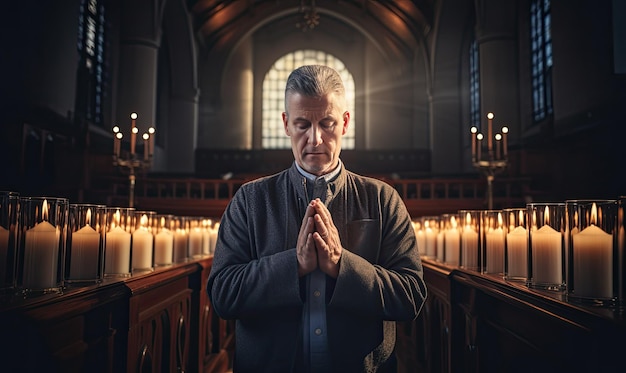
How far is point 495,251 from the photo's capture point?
7.29 ft

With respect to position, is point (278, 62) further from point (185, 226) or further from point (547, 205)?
point (547, 205)

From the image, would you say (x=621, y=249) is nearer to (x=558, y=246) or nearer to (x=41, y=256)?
(x=558, y=246)

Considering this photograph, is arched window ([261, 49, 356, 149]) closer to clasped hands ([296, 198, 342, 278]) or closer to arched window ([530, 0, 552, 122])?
arched window ([530, 0, 552, 122])

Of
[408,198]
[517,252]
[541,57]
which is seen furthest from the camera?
[541,57]

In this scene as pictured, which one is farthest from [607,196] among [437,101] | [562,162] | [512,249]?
[437,101]

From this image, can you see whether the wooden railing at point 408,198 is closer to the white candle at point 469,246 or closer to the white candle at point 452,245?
the white candle at point 452,245

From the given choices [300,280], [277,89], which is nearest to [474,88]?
[277,89]

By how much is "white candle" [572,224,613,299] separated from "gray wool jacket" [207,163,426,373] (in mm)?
478

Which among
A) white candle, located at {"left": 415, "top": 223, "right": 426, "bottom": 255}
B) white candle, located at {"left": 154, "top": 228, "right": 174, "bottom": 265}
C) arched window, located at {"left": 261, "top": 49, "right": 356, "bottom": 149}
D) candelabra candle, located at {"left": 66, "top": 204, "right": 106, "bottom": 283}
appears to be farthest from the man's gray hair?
arched window, located at {"left": 261, "top": 49, "right": 356, "bottom": 149}

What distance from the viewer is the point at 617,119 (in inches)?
252

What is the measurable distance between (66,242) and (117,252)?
45 centimetres

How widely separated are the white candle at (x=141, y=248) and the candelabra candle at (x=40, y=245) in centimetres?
81

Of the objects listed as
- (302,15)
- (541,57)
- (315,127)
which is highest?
(302,15)

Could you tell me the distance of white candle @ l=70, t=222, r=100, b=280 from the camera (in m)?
1.80
